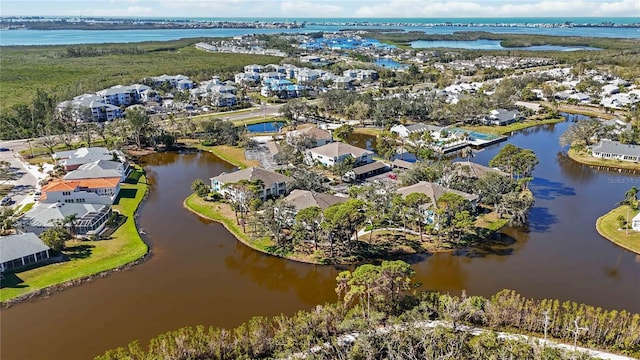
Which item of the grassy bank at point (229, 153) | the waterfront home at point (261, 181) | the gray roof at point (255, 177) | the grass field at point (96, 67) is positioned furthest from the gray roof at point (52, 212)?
the grass field at point (96, 67)

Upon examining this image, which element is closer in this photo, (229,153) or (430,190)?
(430,190)

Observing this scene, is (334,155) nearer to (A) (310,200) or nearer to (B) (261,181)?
(B) (261,181)

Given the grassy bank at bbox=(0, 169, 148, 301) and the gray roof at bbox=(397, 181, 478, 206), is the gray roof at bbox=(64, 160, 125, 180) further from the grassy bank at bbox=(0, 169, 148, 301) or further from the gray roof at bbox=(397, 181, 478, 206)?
the gray roof at bbox=(397, 181, 478, 206)

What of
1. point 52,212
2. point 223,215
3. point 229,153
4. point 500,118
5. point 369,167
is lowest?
point 223,215

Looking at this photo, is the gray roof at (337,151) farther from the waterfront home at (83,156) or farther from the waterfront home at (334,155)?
the waterfront home at (83,156)

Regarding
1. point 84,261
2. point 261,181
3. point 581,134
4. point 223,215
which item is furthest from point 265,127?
point 581,134

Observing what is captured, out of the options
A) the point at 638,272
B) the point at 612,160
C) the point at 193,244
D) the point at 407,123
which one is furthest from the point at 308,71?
the point at 638,272

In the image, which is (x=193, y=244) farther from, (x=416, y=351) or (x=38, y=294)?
(x=416, y=351)
